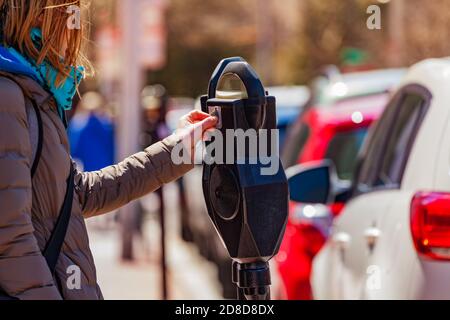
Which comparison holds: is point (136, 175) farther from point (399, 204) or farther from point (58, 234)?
point (399, 204)

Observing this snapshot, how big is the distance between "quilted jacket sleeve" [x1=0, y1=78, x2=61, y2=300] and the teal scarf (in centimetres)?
21

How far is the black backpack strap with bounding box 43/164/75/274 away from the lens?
3.06 metres

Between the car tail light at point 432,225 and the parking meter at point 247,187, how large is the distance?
703 millimetres

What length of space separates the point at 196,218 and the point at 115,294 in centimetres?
282

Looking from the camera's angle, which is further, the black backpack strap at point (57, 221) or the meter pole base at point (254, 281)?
the meter pole base at point (254, 281)

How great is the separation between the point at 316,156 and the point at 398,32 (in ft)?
35.1

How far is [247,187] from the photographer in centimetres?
331

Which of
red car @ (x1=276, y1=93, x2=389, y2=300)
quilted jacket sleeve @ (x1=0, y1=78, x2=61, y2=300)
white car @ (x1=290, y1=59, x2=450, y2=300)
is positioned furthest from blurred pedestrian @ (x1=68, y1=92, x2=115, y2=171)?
quilted jacket sleeve @ (x1=0, y1=78, x2=61, y2=300)

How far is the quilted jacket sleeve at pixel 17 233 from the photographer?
9.57 feet

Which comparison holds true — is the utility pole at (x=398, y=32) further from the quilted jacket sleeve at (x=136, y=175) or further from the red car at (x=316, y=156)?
the quilted jacket sleeve at (x=136, y=175)

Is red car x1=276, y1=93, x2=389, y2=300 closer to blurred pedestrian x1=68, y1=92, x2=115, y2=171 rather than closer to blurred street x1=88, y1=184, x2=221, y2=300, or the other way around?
blurred street x1=88, y1=184, x2=221, y2=300

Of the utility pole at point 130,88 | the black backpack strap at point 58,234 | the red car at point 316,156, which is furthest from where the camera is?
the utility pole at point 130,88

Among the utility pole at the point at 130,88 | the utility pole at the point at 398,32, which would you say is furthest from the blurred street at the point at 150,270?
the utility pole at the point at 398,32

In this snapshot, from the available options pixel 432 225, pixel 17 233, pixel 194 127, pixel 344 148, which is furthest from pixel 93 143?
pixel 17 233
